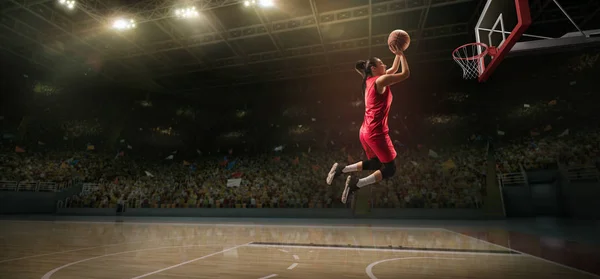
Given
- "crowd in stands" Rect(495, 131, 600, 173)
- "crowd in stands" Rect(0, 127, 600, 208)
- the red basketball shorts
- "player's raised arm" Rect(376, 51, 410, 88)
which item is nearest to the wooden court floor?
the red basketball shorts

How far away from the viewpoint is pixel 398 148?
16.5 m

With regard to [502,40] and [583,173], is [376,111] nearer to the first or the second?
[502,40]

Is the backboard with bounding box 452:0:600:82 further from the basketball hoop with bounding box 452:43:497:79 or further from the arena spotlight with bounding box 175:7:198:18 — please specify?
the arena spotlight with bounding box 175:7:198:18

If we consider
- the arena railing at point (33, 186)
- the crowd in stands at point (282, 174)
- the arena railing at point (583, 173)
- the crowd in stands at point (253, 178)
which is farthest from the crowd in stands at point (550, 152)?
the arena railing at point (33, 186)

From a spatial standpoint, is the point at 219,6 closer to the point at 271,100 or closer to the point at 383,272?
the point at 271,100

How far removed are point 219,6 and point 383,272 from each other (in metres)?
10.2

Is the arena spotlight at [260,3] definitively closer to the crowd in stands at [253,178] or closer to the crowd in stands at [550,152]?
the crowd in stands at [253,178]

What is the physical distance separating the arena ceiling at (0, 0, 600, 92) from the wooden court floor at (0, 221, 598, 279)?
826cm

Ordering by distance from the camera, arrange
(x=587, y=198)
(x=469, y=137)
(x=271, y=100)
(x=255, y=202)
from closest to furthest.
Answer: (x=587, y=198)
(x=255, y=202)
(x=469, y=137)
(x=271, y=100)

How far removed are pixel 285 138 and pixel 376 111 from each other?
52.7 ft

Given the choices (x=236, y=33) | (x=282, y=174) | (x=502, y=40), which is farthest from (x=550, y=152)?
(x=236, y=33)

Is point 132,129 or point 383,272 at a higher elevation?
point 132,129

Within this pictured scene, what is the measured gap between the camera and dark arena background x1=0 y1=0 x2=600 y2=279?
5488 mm

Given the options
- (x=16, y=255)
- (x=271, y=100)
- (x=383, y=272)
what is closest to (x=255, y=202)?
(x=271, y=100)
